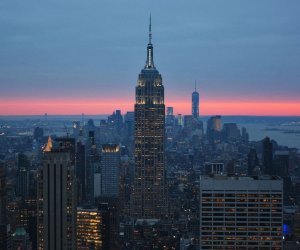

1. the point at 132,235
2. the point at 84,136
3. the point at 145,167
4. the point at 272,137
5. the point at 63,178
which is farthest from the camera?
the point at 145,167

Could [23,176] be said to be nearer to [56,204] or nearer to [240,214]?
[56,204]

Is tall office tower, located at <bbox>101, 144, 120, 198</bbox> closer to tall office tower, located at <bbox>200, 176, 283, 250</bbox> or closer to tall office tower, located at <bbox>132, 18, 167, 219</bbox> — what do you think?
tall office tower, located at <bbox>132, 18, 167, 219</bbox>

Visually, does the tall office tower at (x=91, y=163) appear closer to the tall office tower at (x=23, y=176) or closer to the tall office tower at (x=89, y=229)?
the tall office tower at (x=89, y=229)

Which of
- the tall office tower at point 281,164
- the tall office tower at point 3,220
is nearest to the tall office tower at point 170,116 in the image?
the tall office tower at point 281,164

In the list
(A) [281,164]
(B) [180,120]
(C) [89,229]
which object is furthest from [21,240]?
(B) [180,120]

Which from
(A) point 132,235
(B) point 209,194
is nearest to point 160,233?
(A) point 132,235

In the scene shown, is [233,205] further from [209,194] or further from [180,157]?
[180,157]
